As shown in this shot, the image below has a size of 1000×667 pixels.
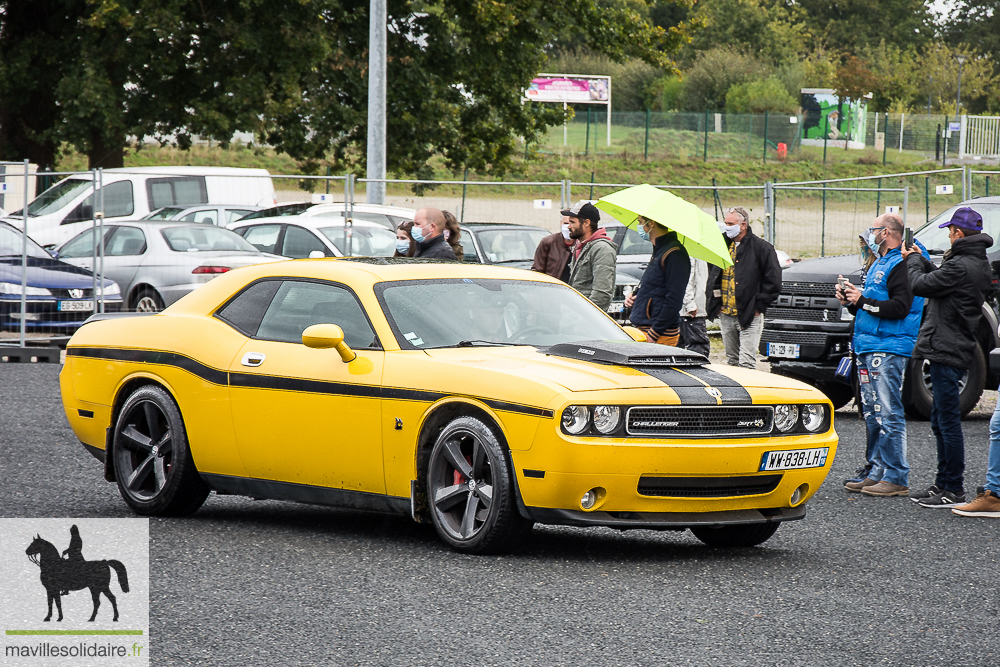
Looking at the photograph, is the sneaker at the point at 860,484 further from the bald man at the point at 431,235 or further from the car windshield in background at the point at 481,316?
the bald man at the point at 431,235

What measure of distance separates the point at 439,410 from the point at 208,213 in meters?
16.5

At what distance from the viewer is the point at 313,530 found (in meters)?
7.39

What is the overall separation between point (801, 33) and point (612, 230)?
70.9 metres

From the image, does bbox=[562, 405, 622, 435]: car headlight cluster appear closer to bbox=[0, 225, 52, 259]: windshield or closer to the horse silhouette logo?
the horse silhouette logo

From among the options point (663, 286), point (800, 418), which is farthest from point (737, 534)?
point (663, 286)

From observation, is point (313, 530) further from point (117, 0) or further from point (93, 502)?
point (117, 0)

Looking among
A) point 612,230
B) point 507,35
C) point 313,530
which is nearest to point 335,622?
point 313,530

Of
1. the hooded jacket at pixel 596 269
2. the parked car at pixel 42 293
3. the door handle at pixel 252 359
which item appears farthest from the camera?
the parked car at pixel 42 293

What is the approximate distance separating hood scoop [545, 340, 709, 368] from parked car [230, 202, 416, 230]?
1218cm

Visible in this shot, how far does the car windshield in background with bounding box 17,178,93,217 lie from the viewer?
2269 centimetres

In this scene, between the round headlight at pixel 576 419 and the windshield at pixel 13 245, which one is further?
the windshield at pixel 13 245

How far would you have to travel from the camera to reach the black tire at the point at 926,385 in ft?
42.0

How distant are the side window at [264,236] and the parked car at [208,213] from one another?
2.22 m

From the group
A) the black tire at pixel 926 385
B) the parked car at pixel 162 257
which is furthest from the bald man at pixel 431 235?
the parked car at pixel 162 257
